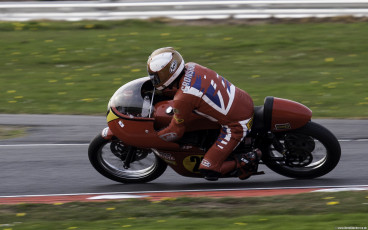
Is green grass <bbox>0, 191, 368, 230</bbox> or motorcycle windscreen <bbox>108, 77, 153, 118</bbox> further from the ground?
motorcycle windscreen <bbox>108, 77, 153, 118</bbox>

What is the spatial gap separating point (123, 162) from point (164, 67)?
158 centimetres

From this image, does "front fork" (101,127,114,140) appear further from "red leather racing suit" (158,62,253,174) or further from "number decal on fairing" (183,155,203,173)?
"number decal on fairing" (183,155,203,173)

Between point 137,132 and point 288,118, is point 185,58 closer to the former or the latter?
point 137,132

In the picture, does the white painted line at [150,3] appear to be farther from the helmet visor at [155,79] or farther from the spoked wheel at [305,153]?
the helmet visor at [155,79]

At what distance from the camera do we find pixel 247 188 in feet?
26.1

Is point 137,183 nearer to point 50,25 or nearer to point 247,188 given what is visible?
point 247,188

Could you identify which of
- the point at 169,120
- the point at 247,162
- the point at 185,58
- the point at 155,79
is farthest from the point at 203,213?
the point at 185,58

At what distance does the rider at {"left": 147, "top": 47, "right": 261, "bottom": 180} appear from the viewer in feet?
23.4

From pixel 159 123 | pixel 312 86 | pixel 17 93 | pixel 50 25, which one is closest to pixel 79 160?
pixel 159 123

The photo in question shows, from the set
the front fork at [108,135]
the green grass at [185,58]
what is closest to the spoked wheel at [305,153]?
the front fork at [108,135]

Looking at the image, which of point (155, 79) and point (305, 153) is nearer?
point (155, 79)

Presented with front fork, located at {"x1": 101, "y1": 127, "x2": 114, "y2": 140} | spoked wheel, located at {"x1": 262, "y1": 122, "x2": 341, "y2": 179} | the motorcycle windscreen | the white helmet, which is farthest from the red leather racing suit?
front fork, located at {"x1": 101, "y1": 127, "x2": 114, "y2": 140}

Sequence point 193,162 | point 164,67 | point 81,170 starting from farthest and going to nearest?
1. point 81,170
2. point 193,162
3. point 164,67

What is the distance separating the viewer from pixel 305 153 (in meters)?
7.71
